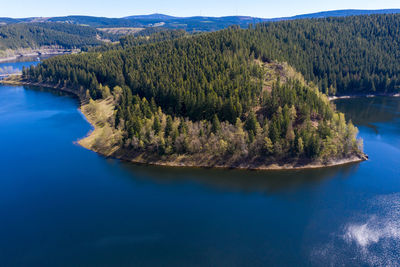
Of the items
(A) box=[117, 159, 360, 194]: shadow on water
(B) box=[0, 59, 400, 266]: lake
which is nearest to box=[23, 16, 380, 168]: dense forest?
(A) box=[117, 159, 360, 194]: shadow on water

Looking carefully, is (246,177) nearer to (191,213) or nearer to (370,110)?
(191,213)

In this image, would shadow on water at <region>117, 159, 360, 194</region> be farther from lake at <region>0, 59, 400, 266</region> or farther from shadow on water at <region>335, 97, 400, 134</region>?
shadow on water at <region>335, 97, 400, 134</region>

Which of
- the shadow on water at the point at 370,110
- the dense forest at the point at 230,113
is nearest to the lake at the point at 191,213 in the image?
the dense forest at the point at 230,113

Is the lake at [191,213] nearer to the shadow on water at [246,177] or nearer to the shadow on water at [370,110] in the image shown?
the shadow on water at [246,177]

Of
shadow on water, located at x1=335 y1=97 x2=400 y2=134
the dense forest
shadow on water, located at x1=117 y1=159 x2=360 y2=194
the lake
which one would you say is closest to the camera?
the lake

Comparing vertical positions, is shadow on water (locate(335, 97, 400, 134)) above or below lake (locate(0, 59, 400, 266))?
above

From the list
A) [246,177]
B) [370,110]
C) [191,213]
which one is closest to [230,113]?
[246,177]

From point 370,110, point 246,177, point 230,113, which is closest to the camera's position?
point 246,177

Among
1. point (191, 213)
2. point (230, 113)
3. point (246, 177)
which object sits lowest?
point (191, 213)

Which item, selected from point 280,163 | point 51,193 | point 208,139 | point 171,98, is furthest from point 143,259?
point 171,98
